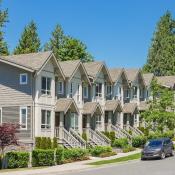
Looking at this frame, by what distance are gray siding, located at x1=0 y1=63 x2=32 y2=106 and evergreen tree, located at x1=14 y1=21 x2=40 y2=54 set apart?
36959mm

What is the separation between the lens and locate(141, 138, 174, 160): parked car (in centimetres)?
4369

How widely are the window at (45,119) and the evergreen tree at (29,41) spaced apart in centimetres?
3835

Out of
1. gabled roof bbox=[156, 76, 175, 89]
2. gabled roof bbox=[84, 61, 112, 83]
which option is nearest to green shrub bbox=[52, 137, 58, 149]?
gabled roof bbox=[84, 61, 112, 83]

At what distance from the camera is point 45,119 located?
4941cm

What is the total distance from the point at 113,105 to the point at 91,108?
18.6 feet

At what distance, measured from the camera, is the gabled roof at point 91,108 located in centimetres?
5616

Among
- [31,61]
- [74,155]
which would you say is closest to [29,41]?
[31,61]

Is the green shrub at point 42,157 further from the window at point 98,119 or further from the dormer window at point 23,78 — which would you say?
the window at point 98,119

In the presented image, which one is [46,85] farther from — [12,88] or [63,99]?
[12,88]

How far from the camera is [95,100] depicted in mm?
60125

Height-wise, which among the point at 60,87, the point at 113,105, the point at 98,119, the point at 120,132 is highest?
the point at 60,87

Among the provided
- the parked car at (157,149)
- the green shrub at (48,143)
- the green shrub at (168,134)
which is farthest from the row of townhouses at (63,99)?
the parked car at (157,149)

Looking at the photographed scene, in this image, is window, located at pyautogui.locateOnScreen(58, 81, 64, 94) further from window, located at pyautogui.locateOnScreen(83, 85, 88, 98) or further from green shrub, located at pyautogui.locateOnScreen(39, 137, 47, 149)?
green shrub, located at pyautogui.locateOnScreen(39, 137, 47, 149)

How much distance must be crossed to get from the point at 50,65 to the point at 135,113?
21.0 m
